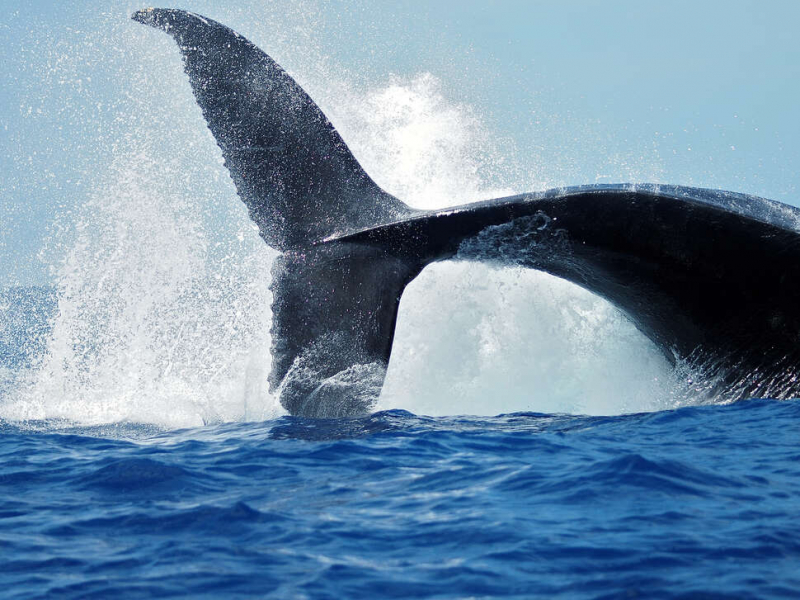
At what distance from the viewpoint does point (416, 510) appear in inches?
248

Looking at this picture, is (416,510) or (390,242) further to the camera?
(390,242)

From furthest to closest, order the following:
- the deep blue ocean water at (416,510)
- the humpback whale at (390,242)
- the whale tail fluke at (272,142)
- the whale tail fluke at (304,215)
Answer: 1. the whale tail fluke at (272,142)
2. the whale tail fluke at (304,215)
3. the humpback whale at (390,242)
4. the deep blue ocean water at (416,510)

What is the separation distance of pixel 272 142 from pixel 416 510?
14.5 feet

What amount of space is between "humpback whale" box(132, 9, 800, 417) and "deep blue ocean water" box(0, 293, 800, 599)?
2.35ft

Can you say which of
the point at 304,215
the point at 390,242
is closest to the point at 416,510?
the point at 390,242

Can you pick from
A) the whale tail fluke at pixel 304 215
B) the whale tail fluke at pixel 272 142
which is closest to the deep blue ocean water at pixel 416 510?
the whale tail fluke at pixel 304 215

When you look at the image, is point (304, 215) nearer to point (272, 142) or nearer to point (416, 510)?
point (272, 142)

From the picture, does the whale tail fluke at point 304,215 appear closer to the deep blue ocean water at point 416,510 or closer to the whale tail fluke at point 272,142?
the whale tail fluke at point 272,142

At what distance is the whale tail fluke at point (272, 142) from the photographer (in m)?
9.01

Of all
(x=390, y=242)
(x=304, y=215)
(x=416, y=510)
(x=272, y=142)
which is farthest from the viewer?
(x=304, y=215)

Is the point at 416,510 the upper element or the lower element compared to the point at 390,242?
A: lower

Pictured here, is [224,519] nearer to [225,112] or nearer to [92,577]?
[92,577]

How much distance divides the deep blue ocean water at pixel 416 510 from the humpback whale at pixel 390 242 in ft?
2.35

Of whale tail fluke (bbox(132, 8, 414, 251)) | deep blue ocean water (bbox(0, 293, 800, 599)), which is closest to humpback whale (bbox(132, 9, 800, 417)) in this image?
whale tail fluke (bbox(132, 8, 414, 251))
